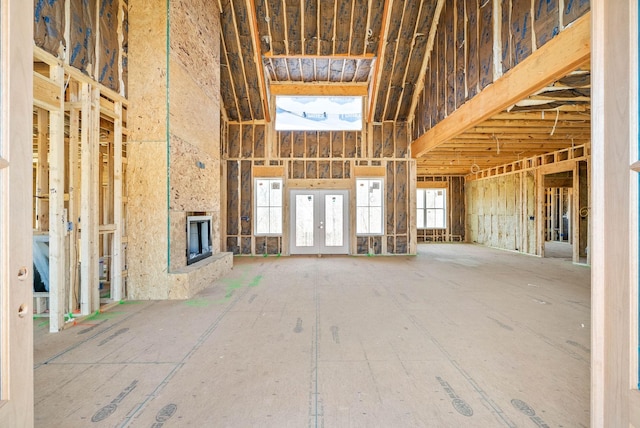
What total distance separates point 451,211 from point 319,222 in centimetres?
757

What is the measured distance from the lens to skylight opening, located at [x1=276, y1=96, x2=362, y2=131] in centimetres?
1015

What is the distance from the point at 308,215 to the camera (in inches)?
401

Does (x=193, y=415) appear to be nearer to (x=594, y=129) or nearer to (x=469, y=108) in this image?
(x=594, y=129)

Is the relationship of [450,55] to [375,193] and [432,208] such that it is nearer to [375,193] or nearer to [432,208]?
[375,193]

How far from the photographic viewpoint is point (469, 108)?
6094mm

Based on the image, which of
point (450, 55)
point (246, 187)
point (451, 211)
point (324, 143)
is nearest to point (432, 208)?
point (451, 211)

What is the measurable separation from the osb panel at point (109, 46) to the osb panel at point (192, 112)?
75 centimetres

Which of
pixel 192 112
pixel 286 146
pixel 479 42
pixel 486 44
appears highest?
pixel 479 42

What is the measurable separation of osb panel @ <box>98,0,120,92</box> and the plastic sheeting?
Answer: 2.25 feet

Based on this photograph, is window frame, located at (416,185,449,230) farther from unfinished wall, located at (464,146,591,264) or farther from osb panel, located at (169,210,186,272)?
osb panel, located at (169,210,186,272)

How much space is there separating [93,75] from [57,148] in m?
1.22

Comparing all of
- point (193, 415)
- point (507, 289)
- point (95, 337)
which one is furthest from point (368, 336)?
point (507, 289)

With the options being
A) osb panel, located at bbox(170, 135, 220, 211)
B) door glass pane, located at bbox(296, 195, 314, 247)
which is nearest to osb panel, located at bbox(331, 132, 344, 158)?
door glass pane, located at bbox(296, 195, 314, 247)

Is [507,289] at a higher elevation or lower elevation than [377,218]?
lower
